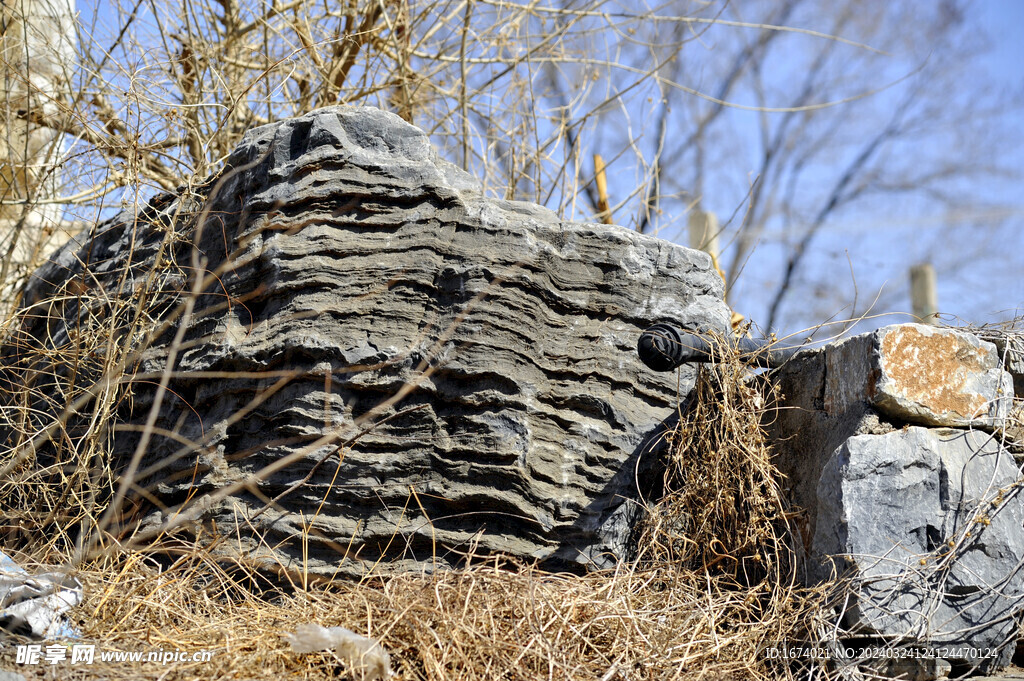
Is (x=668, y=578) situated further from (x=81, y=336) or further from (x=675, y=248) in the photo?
(x=81, y=336)

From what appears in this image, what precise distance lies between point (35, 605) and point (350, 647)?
931 mm

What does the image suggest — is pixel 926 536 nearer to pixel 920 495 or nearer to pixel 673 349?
pixel 920 495

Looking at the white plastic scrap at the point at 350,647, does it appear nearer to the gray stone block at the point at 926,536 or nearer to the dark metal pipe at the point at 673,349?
the dark metal pipe at the point at 673,349

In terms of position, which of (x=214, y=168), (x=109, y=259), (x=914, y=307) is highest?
(x=914, y=307)

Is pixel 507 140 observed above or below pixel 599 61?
below

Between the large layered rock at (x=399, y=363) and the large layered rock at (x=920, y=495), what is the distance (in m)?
0.68

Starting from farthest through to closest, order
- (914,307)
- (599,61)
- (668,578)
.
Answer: (914,307)
(599,61)
(668,578)

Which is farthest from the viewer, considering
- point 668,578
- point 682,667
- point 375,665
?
point 668,578

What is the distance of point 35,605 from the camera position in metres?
2.22

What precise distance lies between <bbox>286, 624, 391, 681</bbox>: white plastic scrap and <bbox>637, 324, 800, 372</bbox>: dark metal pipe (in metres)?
1.34

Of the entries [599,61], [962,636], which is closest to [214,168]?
[599,61]

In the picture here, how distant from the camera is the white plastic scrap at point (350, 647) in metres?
2.10

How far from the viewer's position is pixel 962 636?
245cm

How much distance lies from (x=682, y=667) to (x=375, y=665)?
91 centimetres
